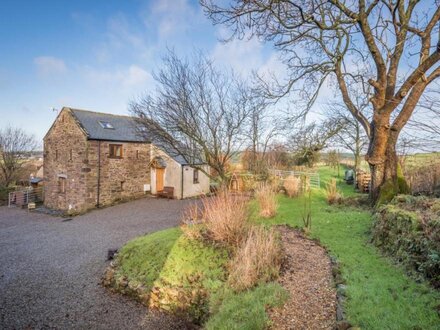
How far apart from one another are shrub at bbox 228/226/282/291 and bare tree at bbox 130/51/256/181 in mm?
6634

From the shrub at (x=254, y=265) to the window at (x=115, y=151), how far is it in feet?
51.2

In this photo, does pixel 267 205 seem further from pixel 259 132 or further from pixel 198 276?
pixel 259 132

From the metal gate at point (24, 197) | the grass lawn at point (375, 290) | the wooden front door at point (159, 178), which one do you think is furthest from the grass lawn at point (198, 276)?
the metal gate at point (24, 197)

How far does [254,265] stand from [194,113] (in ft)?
25.5

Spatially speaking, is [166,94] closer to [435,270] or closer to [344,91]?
[344,91]

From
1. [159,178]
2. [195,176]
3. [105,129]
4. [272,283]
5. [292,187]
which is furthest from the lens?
[195,176]

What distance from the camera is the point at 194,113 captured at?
1080 centimetres

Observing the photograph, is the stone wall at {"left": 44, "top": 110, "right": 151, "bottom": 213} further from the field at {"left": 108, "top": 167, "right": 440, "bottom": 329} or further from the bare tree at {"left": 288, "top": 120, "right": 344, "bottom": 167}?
the bare tree at {"left": 288, "top": 120, "right": 344, "bottom": 167}

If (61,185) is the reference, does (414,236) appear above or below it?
above

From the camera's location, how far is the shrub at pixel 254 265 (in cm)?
411

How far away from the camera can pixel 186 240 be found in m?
6.19

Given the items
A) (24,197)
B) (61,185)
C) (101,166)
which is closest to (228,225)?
(101,166)

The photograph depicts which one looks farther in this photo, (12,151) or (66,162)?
(12,151)

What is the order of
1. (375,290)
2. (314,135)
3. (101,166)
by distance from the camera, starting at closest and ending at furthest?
(375,290), (314,135), (101,166)
